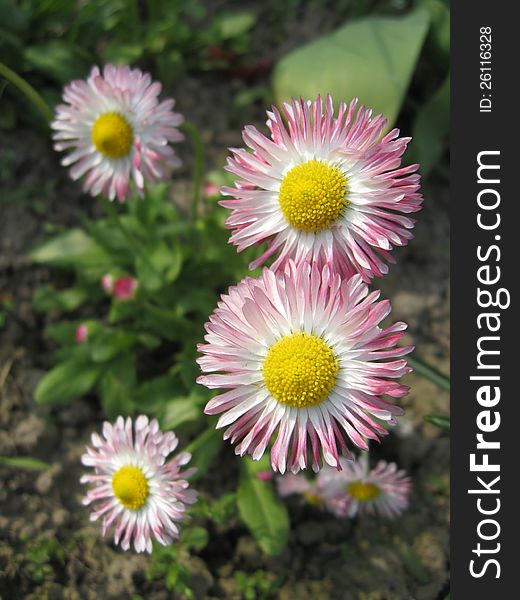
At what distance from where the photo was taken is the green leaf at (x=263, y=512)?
125 inches

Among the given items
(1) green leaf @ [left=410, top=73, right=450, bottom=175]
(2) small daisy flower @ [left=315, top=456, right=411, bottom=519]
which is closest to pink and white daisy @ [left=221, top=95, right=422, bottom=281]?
(2) small daisy flower @ [left=315, top=456, right=411, bottom=519]

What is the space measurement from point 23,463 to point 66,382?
0.47 metres

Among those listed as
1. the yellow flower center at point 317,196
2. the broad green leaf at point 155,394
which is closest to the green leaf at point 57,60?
the broad green leaf at point 155,394

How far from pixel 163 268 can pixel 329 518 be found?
1.56 metres

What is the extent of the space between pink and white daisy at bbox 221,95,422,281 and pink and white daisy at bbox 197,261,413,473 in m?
0.14

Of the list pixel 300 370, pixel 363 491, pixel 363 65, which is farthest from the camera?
pixel 363 65

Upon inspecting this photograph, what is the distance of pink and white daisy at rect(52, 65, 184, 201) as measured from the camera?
2.97 metres

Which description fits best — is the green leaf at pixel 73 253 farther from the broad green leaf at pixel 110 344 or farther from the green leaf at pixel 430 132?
the green leaf at pixel 430 132

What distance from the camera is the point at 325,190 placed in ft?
7.84

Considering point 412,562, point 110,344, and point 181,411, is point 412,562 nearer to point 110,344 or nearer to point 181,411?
point 181,411

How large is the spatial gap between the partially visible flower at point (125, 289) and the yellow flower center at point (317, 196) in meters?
1.34

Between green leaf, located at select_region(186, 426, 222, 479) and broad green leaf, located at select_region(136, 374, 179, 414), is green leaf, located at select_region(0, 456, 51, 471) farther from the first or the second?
green leaf, located at select_region(186, 426, 222, 479)

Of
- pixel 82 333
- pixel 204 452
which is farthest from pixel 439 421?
pixel 82 333

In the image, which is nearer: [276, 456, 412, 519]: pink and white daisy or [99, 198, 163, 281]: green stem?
[276, 456, 412, 519]: pink and white daisy
